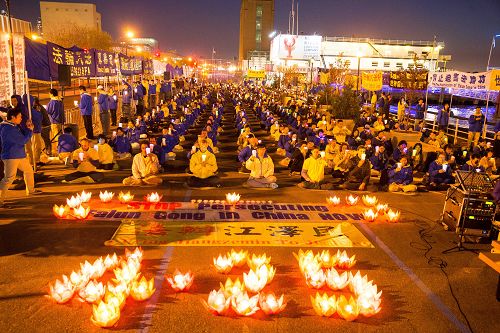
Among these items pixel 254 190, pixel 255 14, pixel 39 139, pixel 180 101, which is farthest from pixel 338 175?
pixel 255 14

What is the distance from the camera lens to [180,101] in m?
34.2

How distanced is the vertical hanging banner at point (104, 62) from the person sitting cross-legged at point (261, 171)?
37.3 ft

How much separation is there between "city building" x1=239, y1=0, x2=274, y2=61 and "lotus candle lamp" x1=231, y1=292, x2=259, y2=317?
137921 mm

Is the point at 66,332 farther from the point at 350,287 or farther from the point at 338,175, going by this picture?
the point at 338,175

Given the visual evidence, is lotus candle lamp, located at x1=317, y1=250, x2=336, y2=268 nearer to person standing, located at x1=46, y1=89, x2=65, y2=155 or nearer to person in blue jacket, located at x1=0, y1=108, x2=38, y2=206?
person in blue jacket, located at x1=0, y1=108, x2=38, y2=206

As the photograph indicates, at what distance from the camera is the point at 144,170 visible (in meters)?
11.1

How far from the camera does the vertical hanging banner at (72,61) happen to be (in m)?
13.5

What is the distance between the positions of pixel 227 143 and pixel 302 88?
32.1 metres

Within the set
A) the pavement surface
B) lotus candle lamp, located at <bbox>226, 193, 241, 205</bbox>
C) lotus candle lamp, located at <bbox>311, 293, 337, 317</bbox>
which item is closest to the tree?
the pavement surface

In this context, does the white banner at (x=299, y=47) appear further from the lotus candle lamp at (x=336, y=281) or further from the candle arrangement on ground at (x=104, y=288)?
the candle arrangement on ground at (x=104, y=288)

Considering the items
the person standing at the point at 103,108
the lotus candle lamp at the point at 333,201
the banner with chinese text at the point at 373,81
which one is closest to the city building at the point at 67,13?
the banner with chinese text at the point at 373,81

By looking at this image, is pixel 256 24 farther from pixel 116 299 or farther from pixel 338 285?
pixel 116 299

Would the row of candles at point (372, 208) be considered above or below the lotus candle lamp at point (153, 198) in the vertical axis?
below

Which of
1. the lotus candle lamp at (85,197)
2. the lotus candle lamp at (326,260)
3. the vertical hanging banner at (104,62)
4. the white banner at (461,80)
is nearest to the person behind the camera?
the lotus candle lamp at (326,260)
